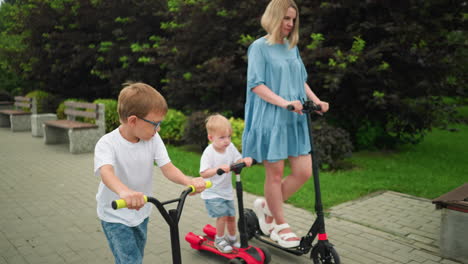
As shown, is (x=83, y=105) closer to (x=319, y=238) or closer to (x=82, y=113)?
(x=82, y=113)

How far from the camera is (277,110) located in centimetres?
367

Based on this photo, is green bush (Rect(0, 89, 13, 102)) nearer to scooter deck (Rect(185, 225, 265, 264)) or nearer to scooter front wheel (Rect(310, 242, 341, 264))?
scooter deck (Rect(185, 225, 265, 264))

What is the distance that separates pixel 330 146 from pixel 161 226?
3.84 m

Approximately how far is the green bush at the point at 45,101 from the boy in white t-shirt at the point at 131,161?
1502 cm

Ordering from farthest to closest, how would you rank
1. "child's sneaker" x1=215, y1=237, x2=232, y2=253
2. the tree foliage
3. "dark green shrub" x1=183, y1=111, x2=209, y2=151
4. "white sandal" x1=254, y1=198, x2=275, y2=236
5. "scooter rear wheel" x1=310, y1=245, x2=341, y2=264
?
"dark green shrub" x1=183, y1=111, x2=209, y2=151 < the tree foliage < "white sandal" x1=254, y1=198, x2=275, y2=236 < "child's sneaker" x1=215, y1=237, x2=232, y2=253 < "scooter rear wheel" x1=310, y1=245, x2=341, y2=264

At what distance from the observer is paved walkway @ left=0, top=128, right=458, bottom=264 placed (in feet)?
12.5

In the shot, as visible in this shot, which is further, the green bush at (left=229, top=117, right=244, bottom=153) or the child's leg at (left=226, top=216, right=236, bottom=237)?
the green bush at (left=229, top=117, right=244, bottom=153)

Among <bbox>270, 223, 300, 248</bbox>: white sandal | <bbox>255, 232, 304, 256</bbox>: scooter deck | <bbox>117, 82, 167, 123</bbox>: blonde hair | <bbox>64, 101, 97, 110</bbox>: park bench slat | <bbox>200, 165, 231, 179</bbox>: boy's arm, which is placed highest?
<bbox>117, 82, 167, 123</bbox>: blonde hair

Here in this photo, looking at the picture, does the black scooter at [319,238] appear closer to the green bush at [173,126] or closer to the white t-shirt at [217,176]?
the white t-shirt at [217,176]

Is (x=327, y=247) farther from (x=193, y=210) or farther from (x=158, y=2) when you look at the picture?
(x=158, y=2)

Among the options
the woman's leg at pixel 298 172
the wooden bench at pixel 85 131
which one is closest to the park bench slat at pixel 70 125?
the wooden bench at pixel 85 131

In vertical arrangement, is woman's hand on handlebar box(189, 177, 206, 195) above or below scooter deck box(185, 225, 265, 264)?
above

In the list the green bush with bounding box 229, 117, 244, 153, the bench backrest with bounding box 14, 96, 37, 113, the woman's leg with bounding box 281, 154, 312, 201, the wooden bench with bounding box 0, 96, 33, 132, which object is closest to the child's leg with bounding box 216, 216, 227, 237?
the woman's leg with bounding box 281, 154, 312, 201

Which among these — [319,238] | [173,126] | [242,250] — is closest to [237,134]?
[173,126]
